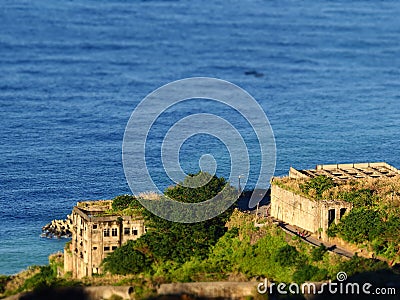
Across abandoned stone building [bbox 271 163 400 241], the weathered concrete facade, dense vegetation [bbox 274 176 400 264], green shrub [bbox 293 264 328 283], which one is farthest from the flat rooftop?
green shrub [bbox 293 264 328 283]

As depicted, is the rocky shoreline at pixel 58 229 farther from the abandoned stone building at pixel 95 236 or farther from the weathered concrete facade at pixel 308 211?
the weathered concrete facade at pixel 308 211

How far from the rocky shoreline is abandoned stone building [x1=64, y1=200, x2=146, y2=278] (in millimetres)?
16560

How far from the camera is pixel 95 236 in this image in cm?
12150

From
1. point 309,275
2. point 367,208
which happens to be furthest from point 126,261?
point 367,208

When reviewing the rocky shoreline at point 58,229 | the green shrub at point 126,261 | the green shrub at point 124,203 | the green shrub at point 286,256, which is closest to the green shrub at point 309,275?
the green shrub at point 286,256

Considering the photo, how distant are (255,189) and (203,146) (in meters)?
37.4

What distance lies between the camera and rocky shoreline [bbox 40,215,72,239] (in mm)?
142125

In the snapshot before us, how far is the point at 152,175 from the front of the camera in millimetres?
162750

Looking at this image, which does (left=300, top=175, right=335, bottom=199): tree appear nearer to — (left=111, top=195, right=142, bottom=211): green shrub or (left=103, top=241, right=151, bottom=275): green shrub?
(left=111, top=195, right=142, bottom=211): green shrub

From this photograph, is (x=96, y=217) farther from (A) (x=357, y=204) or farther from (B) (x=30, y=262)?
(A) (x=357, y=204)

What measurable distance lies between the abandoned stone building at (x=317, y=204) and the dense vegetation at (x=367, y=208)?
32.4 inches

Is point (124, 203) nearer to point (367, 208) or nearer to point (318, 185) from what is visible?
point (318, 185)

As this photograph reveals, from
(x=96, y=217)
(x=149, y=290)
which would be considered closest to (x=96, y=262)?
(x=96, y=217)

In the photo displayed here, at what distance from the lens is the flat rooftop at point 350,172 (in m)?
135
